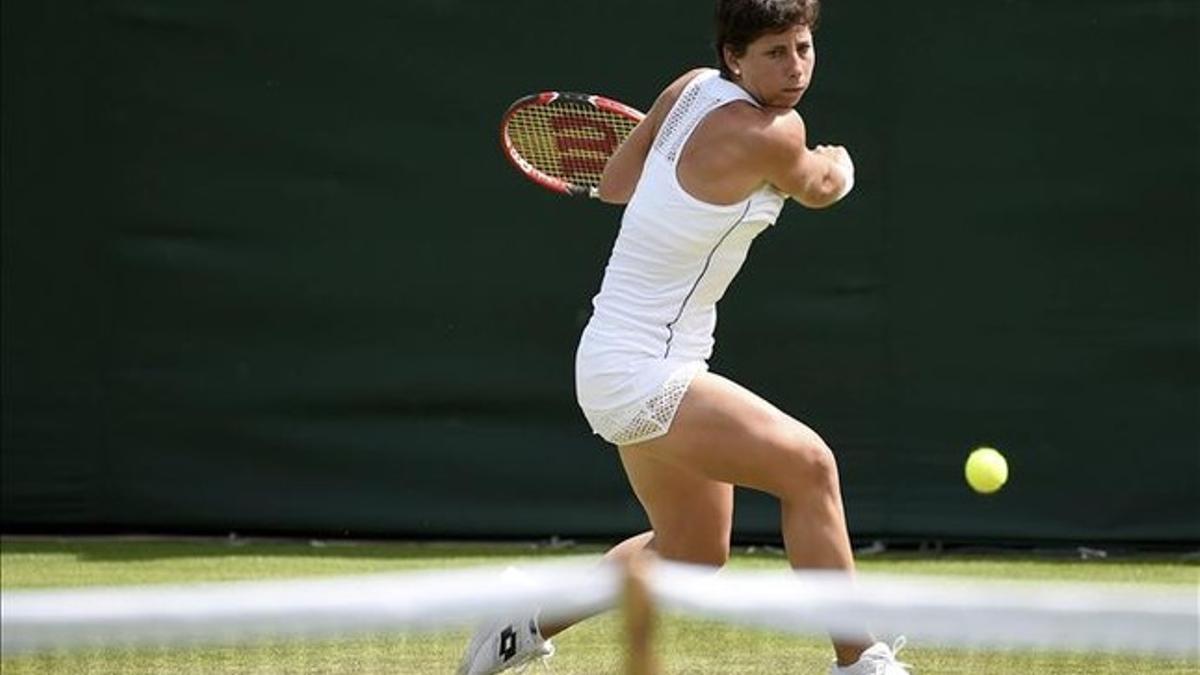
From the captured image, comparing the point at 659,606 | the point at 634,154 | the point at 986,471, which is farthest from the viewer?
the point at 986,471

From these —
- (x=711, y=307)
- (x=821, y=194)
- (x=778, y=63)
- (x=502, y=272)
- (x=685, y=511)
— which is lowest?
(x=685, y=511)

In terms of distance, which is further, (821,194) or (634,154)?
(634,154)

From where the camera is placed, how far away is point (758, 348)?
7.60 metres

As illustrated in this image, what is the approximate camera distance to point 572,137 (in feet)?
17.3

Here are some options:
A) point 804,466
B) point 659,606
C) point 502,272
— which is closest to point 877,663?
point 804,466

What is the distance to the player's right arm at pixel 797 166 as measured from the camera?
4184 millimetres

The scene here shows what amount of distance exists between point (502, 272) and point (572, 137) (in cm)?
248

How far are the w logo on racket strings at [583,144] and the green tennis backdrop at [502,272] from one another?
2.30 m

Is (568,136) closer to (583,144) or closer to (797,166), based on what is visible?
(583,144)

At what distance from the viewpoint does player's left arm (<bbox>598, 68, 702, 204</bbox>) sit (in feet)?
14.6

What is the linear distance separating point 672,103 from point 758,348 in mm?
3250

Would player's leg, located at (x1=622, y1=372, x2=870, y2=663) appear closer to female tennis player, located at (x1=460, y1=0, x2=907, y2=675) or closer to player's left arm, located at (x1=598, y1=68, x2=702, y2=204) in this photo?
female tennis player, located at (x1=460, y1=0, x2=907, y2=675)

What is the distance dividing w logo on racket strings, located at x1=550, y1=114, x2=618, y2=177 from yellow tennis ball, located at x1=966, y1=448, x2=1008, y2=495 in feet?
7.77

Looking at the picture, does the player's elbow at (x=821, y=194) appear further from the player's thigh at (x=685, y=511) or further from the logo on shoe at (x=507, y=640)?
the logo on shoe at (x=507, y=640)
